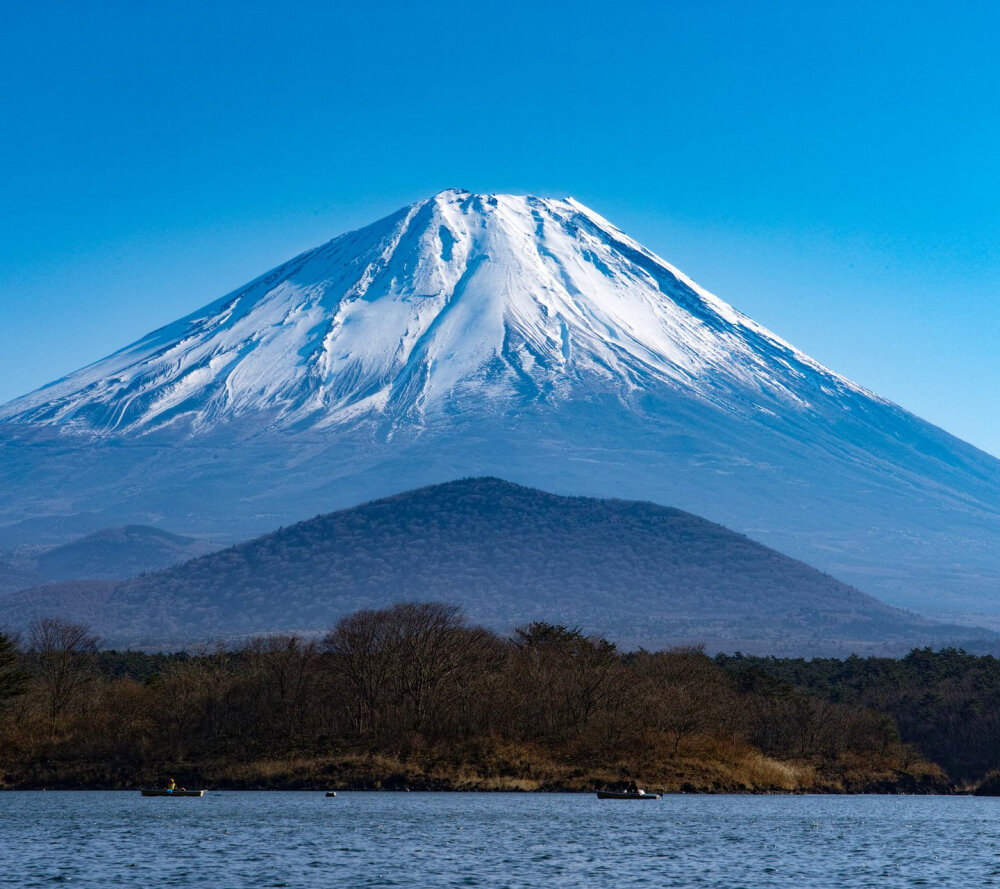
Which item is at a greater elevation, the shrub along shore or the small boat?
the shrub along shore

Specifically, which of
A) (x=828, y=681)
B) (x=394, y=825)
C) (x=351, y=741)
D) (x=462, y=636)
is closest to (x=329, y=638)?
(x=462, y=636)

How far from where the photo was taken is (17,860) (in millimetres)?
40750

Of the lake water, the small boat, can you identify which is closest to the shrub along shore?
the lake water

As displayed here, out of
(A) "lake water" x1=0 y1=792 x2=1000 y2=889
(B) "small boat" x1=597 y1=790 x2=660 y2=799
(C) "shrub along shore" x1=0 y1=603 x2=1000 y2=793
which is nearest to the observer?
(A) "lake water" x1=0 y1=792 x2=1000 y2=889

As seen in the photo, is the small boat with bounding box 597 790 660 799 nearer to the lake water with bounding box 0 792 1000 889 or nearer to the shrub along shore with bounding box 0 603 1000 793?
the lake water with bounding box 0 792 1000 889

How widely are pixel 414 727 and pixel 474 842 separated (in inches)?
1028

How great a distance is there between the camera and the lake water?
39.0 m

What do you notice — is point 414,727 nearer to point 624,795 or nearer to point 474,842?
point 624,795

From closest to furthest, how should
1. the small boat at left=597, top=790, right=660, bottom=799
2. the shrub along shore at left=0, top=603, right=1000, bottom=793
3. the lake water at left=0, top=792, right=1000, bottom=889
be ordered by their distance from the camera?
the lake water at left=0, top=792, right=1000, bottom=889
the small boat at left=597, top=790, right=660, bottom=799
the shrub along shore at left=0, top=603, right=1000, bottom=793

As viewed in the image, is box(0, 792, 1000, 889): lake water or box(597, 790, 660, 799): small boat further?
box(597, 790, 660, 799): small boat

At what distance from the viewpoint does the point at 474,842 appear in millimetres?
46938

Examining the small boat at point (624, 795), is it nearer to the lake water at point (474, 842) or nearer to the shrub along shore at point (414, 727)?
the lake water at point (474, 842)

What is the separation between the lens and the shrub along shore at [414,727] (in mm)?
69812

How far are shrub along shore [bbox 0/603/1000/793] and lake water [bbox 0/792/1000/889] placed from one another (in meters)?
2.69
